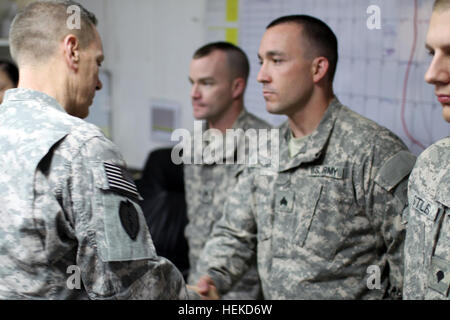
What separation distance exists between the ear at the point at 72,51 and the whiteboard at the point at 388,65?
1341 millimetres

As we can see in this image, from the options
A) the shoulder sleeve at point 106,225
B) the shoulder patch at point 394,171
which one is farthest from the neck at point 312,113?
the shoulder sleeve at point 106,225

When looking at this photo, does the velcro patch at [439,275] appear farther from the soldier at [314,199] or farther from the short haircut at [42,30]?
the short haircut at [42,30]

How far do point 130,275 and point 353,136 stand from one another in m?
0.90

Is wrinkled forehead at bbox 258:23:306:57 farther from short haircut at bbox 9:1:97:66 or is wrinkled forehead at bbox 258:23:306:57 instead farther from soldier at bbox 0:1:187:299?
soldier at bbox 0:1:187:299

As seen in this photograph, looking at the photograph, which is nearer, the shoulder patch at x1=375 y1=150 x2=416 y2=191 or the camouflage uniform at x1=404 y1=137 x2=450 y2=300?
the camouflage uniform at x1=404 y1=137 x2=450 y2=300

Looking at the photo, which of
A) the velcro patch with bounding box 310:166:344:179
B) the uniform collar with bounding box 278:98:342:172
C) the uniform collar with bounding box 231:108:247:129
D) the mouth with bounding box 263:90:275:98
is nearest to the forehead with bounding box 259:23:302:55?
the mouth with bounding box 263:90:275:98

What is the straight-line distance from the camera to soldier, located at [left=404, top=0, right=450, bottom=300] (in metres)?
1.09

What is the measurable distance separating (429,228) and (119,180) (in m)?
0.76

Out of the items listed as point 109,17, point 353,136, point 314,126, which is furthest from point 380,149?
point 109,17

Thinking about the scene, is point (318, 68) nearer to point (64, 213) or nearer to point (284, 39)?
point (284, 39)

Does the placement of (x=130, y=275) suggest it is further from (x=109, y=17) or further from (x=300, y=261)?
(x=109, y=17)

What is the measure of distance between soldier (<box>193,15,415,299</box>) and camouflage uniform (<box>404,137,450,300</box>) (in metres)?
0.27

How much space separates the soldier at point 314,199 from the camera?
60.6 inches

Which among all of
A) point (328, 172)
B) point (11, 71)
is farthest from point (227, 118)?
point (11, 71)
